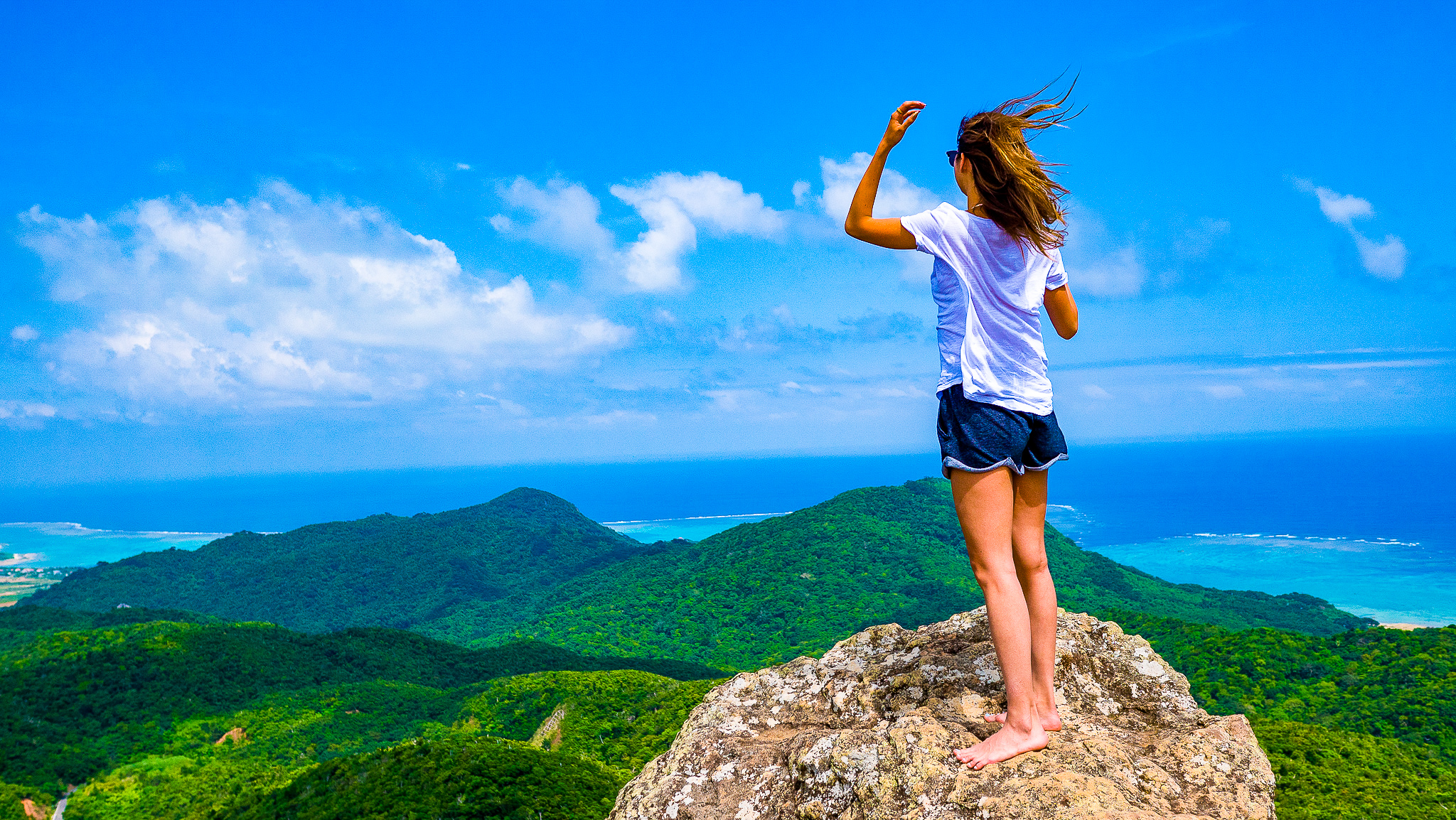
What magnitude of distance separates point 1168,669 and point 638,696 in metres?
23.3

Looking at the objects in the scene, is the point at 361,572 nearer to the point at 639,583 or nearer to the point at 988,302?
the point at 639,583

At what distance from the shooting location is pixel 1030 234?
3391 millimetres

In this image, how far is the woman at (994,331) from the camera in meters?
3.39

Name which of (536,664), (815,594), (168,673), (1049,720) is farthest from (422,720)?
(815,594)

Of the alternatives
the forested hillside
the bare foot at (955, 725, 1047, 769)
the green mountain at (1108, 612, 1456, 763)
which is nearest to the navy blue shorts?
the bare foot at (955, 725, 1047, 769)

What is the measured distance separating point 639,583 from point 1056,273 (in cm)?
6356

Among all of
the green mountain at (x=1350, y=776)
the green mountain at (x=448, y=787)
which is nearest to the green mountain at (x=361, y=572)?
the green mountain at (x=448, y=787)

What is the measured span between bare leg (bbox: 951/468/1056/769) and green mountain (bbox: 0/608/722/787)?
30.4 metres

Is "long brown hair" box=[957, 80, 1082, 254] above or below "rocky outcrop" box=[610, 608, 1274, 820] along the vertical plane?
above

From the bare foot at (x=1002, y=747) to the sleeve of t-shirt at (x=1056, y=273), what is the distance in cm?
212

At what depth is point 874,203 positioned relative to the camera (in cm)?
343

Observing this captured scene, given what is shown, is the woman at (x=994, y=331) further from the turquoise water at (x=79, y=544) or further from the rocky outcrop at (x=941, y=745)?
the turquoise water at (x=79, y=544)

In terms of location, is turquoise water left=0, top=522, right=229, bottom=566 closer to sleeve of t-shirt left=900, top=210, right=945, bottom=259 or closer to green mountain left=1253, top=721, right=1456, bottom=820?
green mountain left=1253, top=721, right=1456, bottom=820

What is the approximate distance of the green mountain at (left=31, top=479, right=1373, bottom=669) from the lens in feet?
172
